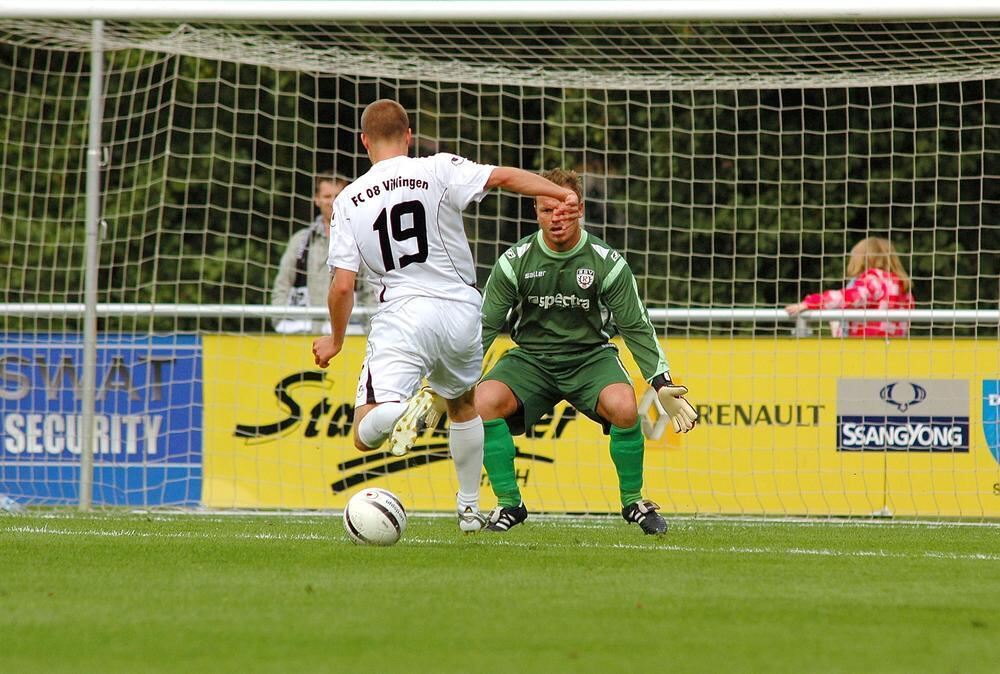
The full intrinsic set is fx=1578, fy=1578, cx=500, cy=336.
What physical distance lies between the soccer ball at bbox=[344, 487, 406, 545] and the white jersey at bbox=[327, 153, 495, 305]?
890mm

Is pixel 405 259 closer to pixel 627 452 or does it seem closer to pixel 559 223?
pixel 559 223

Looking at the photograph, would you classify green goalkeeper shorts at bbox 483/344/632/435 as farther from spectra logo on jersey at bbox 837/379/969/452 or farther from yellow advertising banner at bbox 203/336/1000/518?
spectra logo on jersey at bbox 837/379/969/452

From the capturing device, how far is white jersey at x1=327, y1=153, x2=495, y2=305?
6730 millimetres

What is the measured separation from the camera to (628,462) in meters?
7.72

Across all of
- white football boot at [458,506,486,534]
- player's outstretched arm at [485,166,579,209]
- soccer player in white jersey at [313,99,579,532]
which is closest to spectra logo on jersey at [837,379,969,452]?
white football boot at [458,506,486,534]

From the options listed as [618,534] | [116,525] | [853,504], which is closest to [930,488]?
[853,504]

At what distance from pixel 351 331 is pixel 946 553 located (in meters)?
4.57

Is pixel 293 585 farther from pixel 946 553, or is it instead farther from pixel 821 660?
pixel 946 553

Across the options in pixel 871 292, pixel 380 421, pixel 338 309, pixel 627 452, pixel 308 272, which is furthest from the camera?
pixel 308 272

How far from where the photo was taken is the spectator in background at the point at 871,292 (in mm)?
10141

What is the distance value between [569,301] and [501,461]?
870mm

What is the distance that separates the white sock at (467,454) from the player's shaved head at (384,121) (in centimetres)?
144

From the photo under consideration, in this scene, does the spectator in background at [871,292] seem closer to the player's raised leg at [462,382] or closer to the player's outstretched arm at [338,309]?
the player's raised leg at [462,382]

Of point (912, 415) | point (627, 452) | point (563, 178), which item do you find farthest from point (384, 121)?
point (912, 415)
